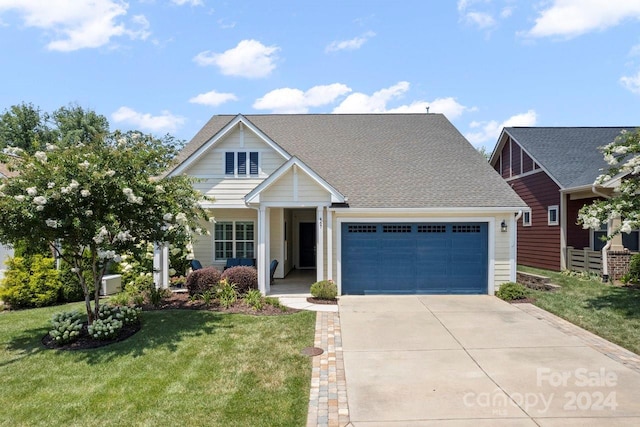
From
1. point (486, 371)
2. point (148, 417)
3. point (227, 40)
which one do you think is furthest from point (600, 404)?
point (227, 40)

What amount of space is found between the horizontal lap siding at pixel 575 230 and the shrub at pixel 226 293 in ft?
46.7

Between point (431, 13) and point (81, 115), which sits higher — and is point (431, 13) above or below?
below

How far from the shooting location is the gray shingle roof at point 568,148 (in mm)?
16520

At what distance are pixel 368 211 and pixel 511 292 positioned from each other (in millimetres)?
4736

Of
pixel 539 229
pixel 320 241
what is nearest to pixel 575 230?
pixel 539 229

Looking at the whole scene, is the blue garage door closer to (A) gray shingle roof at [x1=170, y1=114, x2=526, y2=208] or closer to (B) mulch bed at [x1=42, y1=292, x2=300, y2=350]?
(A) gray shingle roof at [x1=170, y1=114, x2=526, y2=208]

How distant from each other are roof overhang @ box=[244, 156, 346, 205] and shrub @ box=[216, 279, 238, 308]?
2500mm

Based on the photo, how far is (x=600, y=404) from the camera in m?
4.98

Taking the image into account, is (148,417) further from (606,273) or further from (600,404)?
(606,273)

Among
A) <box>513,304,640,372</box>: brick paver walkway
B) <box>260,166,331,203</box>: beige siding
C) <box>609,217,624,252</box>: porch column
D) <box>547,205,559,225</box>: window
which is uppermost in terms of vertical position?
<box>260,166,331,203</box>: beige siding

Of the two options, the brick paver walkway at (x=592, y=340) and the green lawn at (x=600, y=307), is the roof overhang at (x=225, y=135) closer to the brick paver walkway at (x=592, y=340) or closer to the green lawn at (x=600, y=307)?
the brick paver walkway at (x=592, y=340)

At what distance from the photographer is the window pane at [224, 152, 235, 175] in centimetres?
1338

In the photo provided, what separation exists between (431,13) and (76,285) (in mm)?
13335

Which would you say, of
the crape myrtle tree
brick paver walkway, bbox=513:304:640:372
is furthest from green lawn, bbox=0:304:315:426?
brick paver walkway, bbox=513:304:640:372
